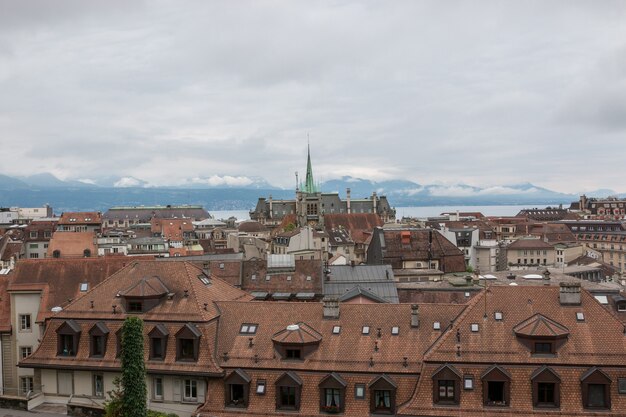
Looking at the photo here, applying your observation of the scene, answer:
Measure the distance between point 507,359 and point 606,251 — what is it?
13893 cm

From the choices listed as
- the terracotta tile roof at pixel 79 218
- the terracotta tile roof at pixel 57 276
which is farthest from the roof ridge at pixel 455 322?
the terracotta tile roof at pixel 79 218

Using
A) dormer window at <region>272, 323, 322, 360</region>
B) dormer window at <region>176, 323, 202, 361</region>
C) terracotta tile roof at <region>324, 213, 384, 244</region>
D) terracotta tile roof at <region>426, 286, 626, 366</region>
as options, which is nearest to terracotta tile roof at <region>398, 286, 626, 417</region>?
terracotta tile roof at <region>426, 286, 626, 366</region>

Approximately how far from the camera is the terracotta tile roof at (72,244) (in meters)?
101

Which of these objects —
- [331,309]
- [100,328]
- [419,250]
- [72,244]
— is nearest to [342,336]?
[331,309]

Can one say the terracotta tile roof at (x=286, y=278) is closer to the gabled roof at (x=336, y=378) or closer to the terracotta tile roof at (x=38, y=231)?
the gabled roof at (x=336, y=378)

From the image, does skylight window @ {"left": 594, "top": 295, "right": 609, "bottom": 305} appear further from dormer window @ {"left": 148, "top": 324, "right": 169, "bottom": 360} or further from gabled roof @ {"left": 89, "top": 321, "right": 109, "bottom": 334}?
gabled roof @ {"left": 89, "top": 321, "right": 109, "bottom": 334}

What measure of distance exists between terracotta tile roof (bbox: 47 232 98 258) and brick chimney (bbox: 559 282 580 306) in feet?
266

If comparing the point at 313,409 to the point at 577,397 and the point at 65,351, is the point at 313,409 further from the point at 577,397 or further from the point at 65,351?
the point at 65,351

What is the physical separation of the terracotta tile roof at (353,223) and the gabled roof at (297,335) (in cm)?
11216

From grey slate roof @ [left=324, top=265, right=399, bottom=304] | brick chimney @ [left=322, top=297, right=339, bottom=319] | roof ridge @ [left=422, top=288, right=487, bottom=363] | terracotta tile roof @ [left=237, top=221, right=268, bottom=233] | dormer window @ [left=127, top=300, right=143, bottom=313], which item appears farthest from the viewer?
terracotta tile roof @ [left=237, top=221, right=268, bottom=233]

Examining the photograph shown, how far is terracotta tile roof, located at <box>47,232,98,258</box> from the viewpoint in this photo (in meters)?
101

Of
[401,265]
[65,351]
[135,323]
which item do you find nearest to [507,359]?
[135,323]

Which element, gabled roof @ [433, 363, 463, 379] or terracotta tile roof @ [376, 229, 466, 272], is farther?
terracotta tile roof @ [376, 229, 466, 272]

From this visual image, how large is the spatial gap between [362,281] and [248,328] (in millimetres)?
27970
